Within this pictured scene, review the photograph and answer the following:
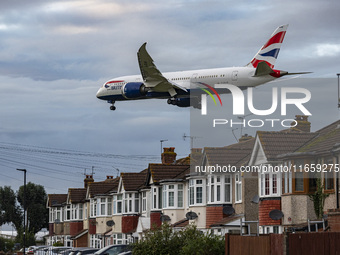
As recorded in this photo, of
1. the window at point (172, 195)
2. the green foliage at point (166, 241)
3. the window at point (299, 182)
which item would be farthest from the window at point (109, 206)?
the green foliage at point (166, 241)

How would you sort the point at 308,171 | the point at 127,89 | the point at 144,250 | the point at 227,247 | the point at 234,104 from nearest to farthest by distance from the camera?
the point at 227,247
the point at 144,250
the point at 308,171
the point at 234,104
the point at 127,89

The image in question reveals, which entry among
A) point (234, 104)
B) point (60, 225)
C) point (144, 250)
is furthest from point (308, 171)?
point (60, 225)

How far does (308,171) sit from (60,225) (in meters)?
65.5

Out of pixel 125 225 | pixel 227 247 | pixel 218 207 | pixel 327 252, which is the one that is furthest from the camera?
pixel 125 225

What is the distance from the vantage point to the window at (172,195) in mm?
58438

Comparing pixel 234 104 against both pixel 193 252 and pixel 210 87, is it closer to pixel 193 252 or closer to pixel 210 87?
pixel 210 87

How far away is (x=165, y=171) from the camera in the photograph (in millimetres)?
62906

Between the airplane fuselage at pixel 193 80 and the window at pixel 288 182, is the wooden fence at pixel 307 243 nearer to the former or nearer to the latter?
the window at pixel 288 182

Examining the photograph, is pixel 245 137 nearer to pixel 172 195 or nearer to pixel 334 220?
pixel 172 195

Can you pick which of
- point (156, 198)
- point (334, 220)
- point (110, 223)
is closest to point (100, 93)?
point (156, 198)

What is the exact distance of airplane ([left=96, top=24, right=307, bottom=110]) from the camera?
165 feet

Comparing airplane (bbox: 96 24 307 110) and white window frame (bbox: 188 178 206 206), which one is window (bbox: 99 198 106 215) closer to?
airplane (bbox: 96 24 307 110)

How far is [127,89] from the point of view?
56.4 m

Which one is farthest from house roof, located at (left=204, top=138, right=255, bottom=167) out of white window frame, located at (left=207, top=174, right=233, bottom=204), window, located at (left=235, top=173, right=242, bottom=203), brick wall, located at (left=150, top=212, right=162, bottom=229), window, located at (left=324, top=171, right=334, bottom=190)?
window, located at (left=324, top=171, right=334, bottom=190)
